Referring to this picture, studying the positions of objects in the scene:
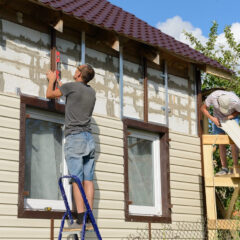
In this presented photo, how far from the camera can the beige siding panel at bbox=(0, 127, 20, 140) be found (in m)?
A: 7.09

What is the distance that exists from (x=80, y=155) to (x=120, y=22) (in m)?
3.68

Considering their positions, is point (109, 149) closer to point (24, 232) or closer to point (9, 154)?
point (9, 154)

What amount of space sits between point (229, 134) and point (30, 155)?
12.3 ft

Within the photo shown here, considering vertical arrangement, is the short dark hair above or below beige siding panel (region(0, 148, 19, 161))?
above

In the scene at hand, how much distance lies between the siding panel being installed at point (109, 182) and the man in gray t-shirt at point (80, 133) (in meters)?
0.81

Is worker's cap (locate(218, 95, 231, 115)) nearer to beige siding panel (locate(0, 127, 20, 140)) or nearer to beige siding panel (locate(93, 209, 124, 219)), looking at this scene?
beige siding panel (locate(93, 209, 124, 219))

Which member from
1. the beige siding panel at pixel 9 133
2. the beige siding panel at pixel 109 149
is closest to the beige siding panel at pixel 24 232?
the beige siding panel at pixel 9 133

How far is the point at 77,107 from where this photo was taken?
7.08m

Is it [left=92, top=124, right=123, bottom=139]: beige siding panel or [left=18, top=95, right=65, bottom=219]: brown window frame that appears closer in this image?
[left=18, top=95, right=65, bottom=219]: brown window frame

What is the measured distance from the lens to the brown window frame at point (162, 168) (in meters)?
8.76

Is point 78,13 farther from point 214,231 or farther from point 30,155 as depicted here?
point 214,231

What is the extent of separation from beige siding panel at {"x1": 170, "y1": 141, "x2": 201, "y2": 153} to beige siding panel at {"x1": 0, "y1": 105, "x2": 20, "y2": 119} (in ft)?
11.6

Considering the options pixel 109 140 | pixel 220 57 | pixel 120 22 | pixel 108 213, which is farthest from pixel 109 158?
pixel 220 57

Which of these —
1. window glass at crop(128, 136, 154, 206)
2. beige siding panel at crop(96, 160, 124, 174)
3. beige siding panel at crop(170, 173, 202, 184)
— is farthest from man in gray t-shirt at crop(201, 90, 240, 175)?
beige siding panel at crop(96, 160, 124, 174)
